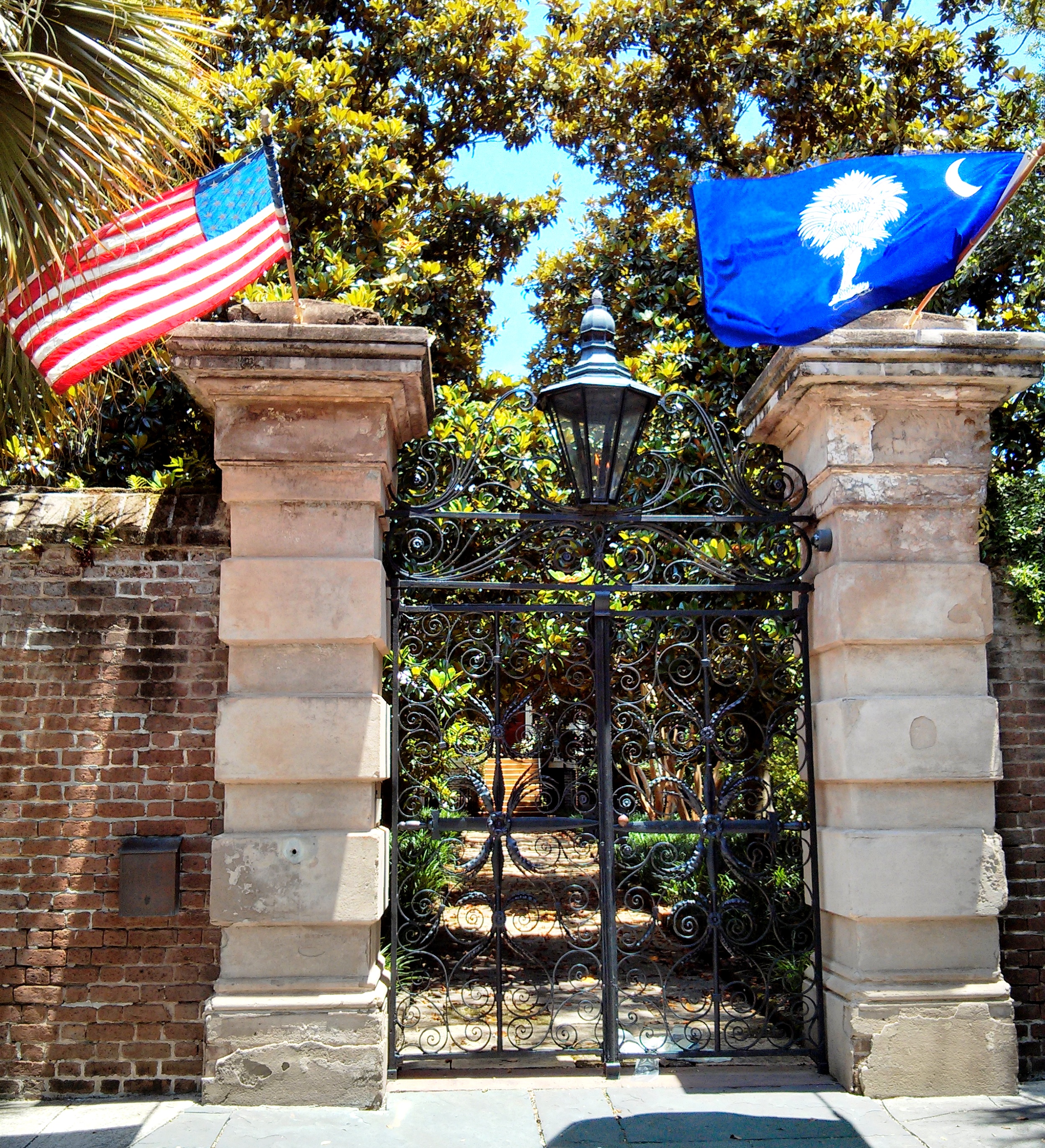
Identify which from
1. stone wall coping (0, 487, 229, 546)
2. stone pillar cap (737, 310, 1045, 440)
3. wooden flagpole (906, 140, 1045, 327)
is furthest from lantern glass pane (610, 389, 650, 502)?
stone wall coping (0, 487, 229, 546)

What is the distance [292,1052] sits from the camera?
4832 mm

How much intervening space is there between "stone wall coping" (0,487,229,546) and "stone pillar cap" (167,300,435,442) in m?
0.60

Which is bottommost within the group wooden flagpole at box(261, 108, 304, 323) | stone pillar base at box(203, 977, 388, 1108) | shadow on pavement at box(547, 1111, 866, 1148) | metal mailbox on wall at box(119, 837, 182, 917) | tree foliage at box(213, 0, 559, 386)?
shadow on pavement at box(547, 1111, 866, 1148)

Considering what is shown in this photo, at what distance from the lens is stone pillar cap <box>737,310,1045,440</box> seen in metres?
5.42

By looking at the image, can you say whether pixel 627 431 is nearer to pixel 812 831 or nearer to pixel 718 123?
pixel 812 831

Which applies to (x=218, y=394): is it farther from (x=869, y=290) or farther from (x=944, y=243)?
(x=944, y=243)

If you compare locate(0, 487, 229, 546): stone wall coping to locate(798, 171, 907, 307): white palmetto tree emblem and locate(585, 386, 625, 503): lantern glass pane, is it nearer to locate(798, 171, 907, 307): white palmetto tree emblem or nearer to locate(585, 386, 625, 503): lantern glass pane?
locate(585, 386, 625, 503): lantern glass pane

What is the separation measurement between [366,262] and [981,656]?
5911mm

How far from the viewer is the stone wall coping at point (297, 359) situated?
5.11 metres

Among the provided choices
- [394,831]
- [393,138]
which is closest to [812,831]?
[394,831]

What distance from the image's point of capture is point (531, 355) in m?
11.6

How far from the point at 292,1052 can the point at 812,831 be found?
293 cm

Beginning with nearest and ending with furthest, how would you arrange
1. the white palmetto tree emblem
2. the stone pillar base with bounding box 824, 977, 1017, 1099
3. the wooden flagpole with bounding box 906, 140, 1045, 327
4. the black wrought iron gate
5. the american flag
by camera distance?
the american flag
the wooden flagpole with bounding box 906, 140, 1045, 327
the stone pillar base with bounding box 824, 977, 1017, 1099
the white palmetto tree emblem
the black wrought iron gate

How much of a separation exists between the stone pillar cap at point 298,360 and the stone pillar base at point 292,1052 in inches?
118
